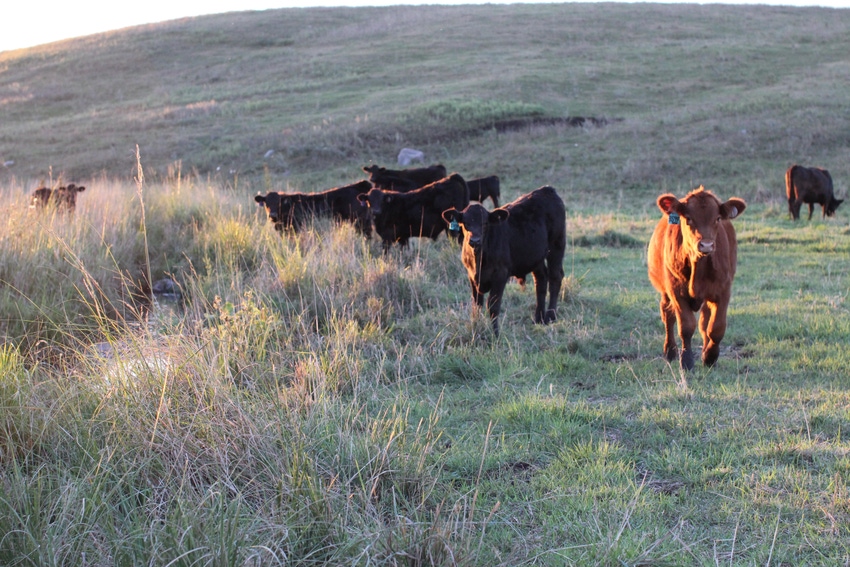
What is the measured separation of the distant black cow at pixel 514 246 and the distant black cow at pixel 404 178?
6354 mm

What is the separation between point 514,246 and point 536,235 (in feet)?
1.36

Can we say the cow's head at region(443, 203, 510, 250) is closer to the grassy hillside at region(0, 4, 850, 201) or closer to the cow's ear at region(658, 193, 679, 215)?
the cow's ear at region(658, 193, 679, 215)

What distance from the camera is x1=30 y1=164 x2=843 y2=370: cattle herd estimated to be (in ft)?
22.4

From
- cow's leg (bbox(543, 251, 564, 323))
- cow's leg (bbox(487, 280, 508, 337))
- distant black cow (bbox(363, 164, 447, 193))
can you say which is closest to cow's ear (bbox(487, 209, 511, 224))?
cow's leg (bbox(487, 280, 508, 337))

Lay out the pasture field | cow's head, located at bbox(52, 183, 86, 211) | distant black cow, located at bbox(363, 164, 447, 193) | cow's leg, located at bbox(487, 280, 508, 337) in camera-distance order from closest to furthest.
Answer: the pasture field → cow's leg, located at bbox(487, 280, 508, 337) → cow's head, located at bbox(52, 183, 86, 211) → distant black cow, located at bbox(363, 164, 447, 193)

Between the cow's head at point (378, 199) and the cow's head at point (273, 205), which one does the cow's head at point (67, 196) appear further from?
the cow's head at point (378, 199)

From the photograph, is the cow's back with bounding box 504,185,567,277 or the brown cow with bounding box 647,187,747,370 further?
the cow's back with bounding box 504,185,567,277

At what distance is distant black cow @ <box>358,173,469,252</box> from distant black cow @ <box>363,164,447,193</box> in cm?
281

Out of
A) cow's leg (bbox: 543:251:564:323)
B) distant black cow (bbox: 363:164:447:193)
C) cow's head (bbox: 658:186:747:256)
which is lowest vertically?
cow's leg (bbox: 543:251:564:323)

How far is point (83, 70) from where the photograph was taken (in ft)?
178

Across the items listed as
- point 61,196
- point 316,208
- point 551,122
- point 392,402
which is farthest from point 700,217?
point 551,122

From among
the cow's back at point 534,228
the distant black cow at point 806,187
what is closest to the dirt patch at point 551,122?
the distant black cow at point 806,187

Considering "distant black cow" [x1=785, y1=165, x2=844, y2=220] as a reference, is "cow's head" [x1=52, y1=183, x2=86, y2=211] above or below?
above

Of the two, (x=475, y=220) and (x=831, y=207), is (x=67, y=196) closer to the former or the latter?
(x=475, y=220)
